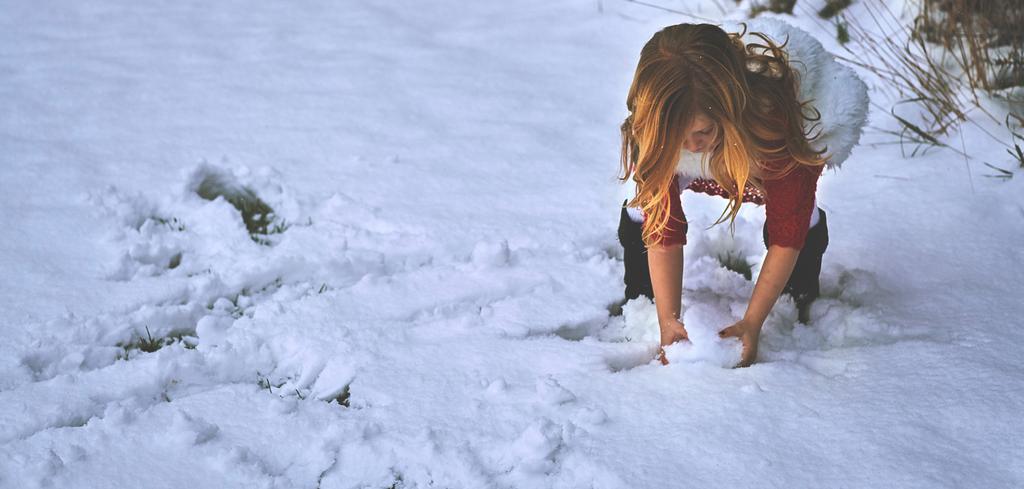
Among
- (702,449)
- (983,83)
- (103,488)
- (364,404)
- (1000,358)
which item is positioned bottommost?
(103,488)

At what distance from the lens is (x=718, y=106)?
1521 mm

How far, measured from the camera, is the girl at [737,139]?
151 cm

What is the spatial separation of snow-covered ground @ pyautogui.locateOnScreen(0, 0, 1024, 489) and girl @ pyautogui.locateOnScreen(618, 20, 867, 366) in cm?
14

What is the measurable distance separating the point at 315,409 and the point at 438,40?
2.52m

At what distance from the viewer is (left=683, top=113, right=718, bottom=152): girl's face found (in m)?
1.54

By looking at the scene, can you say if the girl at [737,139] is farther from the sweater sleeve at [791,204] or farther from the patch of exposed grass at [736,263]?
the patch of exposed grass at [736,263]

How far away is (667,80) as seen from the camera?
1491 mm

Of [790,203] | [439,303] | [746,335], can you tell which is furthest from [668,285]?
[439,303]

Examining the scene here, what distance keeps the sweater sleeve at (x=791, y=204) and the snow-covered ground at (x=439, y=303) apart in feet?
0.90

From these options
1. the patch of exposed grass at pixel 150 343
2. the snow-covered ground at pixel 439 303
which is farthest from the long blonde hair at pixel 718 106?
the patch of exposed grass at pixel 150 343

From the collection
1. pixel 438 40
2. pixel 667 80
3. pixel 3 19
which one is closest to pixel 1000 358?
pixel 667 80

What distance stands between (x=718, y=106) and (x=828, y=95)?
34 cm

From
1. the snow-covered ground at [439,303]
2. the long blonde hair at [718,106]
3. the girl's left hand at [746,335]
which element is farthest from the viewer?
the girl's left hand at [746,335]

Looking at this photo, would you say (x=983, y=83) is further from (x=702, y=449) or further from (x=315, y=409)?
(x=315, y=409)
